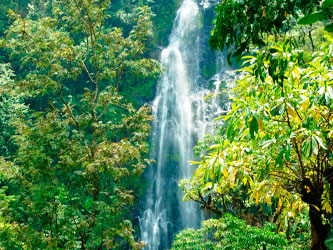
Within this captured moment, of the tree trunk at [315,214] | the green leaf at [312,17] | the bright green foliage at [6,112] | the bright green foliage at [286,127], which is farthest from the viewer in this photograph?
the bright green foliage at [6,112]

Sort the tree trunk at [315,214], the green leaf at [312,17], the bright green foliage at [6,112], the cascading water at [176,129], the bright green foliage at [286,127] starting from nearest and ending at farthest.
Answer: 1. the green leaf at [312,17]
2. the bright green foliage at [286,127]
3. the tree trunk at [315,214]
4. the bright green foliage at [6,112]
5. the cascading water at [176,129]

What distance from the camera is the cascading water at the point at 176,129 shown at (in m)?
12.0

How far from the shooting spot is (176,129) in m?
13.8

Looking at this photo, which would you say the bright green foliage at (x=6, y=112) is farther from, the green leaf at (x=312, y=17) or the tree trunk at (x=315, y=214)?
the green leaf at (x=312, y=17)

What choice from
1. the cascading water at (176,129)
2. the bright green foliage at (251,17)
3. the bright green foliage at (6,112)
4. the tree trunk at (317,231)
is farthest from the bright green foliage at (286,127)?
the cascading water at (176,129)

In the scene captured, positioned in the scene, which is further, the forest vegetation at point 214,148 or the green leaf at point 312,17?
the forest vegetation at point 214,148

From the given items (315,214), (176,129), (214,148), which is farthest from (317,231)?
(176,129)

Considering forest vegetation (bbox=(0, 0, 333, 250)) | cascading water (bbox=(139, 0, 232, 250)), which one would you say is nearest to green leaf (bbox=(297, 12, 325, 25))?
forest vegetation (bbox=(0, 0, 333, 250))

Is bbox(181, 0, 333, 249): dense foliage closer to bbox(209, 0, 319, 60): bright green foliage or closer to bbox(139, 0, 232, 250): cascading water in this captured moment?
bbox(209, 0, 319, 60): bright green foliage

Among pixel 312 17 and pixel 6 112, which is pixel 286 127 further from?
pixel 6 112

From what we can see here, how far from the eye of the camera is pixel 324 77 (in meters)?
2.05

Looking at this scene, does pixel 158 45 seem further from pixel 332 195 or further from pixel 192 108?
pixel 332 195

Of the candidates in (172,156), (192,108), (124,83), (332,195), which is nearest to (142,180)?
(172,156)

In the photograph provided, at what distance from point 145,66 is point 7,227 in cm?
348
